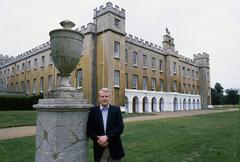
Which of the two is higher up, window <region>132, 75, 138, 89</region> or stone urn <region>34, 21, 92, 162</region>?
window <region>132, 75, 138, 89</region>

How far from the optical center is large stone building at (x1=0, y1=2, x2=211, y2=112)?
2723 cm

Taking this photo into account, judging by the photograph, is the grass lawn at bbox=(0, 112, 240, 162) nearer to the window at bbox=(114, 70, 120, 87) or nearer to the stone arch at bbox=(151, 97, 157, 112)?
the window at bbox=(114, 70, 120, 87)

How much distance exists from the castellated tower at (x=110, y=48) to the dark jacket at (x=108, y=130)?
72.1 ft

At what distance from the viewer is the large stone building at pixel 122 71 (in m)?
27.2

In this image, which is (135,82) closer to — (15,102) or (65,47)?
(15,102)

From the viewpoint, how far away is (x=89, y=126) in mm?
4059

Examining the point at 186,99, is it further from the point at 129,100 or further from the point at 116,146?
the point at 116,146

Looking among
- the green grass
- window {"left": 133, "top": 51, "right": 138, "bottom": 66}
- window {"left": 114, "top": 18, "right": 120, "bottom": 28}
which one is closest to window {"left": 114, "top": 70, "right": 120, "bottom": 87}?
window {"left": 114, "top": 18, "right": 120, "bottom": 28}

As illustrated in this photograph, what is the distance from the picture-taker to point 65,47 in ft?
13.5

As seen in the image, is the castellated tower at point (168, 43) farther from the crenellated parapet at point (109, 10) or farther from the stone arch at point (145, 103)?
the crenellated parapet at point (109, 10)

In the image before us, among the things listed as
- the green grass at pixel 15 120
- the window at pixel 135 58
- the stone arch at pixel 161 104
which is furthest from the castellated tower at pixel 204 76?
the green grass at pixel 15 120

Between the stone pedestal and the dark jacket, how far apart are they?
0.49 feet

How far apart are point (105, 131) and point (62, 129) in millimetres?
705

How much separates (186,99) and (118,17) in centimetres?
2258
